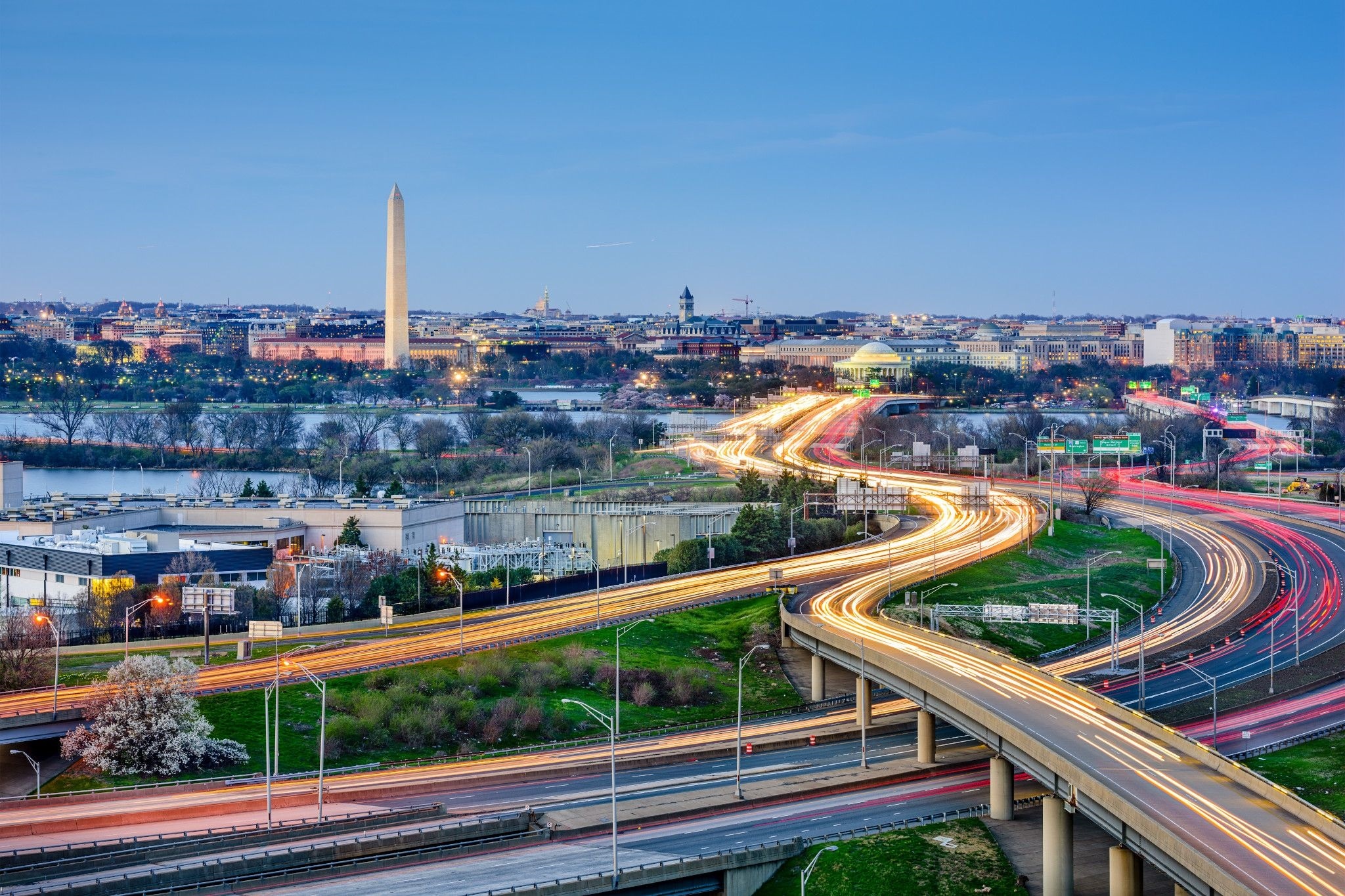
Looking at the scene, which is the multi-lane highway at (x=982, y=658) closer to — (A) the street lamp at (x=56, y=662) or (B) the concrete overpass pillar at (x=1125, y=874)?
(A) the street lamp at (x=56, y=662)

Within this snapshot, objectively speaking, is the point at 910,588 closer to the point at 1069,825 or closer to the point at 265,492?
the point at 1069,825

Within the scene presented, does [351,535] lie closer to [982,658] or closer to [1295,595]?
[982,658]

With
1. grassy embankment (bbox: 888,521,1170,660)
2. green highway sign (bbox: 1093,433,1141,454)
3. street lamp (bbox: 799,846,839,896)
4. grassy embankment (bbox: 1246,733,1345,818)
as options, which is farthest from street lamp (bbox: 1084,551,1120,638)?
street lamp (bbox: 799,846,839,896)

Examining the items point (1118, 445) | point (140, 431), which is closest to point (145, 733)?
point (1118, 445)

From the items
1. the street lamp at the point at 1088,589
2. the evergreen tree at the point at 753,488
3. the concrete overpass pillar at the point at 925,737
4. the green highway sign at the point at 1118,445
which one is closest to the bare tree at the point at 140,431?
the evergreen tree at the point at 753,488

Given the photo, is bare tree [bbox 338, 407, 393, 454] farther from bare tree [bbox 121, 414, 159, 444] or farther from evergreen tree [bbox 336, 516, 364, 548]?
evergreen tree [bbox 336, 516, 364, 548]

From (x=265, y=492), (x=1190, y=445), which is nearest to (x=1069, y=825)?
(x=265, y=492)
